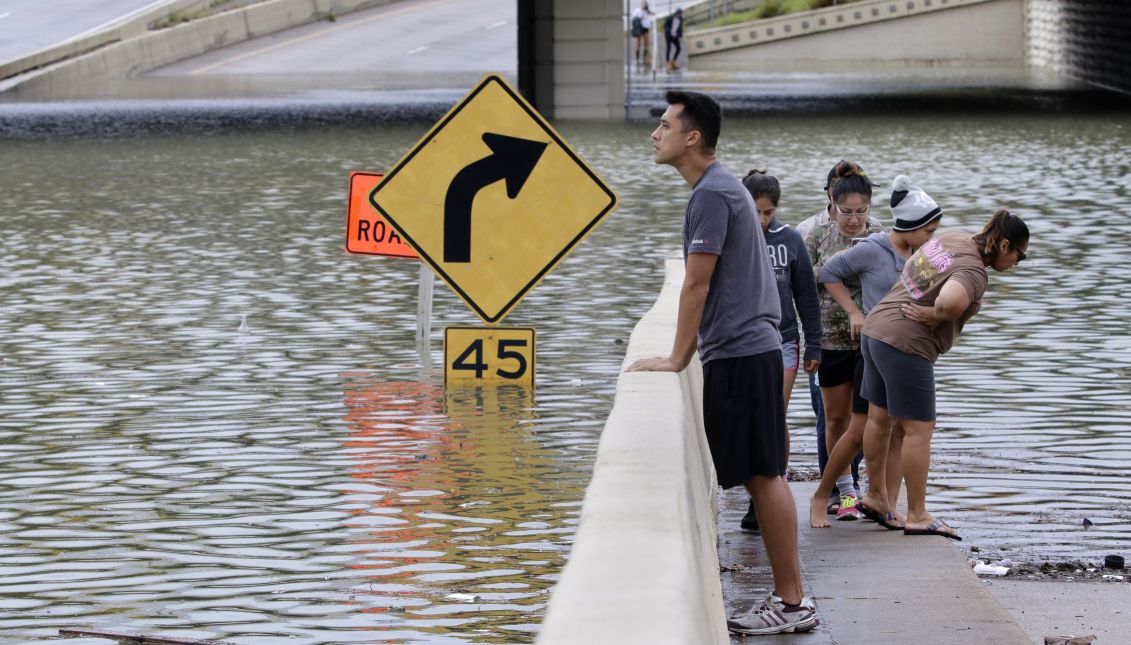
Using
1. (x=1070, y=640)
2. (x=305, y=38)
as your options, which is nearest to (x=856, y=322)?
(x=1070, y=640)

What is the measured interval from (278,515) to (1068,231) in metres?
12.3

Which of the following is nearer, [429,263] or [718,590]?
[718,590]

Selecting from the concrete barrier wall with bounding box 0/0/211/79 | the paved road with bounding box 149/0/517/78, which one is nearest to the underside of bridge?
the paved road with bounding box 149/0/517/78

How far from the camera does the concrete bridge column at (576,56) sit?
41.8m

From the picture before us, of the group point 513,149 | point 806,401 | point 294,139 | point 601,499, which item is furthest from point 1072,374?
point 294,139

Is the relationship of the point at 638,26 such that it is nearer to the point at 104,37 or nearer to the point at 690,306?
the point at 104,37

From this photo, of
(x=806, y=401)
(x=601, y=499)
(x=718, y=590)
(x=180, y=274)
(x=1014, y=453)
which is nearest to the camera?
(x=601, y=499)

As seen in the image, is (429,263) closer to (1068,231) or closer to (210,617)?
(210,617)

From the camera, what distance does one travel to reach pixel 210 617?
6.84 m

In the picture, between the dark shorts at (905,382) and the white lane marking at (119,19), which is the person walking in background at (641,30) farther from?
the dark shorts at (905,382)

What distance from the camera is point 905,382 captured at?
8.02 metres

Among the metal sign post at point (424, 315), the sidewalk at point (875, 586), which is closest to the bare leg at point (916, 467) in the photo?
the sidewalk at point (875, 586)

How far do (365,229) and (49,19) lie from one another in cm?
5341

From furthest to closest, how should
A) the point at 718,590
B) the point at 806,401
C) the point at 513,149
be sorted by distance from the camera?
the point at 806,401, the point at 513,149, the point at 718,590
